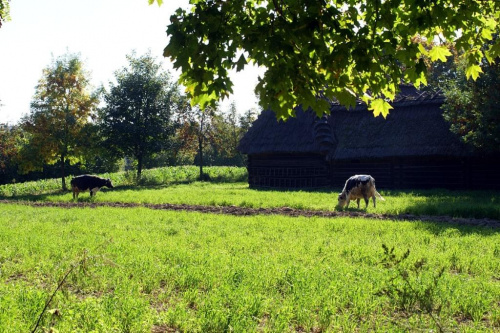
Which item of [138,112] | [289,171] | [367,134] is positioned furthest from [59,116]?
[367,134]

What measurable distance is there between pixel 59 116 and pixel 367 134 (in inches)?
846

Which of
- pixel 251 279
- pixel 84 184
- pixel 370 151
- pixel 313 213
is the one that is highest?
pixel 370 151

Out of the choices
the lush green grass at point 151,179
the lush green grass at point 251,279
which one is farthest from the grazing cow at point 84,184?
the lush green grass at point 251,279

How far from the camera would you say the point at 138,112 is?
41.4 m

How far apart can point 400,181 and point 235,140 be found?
147 ft

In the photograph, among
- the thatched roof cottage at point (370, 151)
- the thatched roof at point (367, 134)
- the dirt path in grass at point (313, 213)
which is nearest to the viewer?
the dirt path in grass at point (313, 213)

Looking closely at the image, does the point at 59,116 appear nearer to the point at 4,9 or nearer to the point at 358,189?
the point at 4,9

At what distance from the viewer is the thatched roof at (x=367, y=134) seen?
89.7 feet

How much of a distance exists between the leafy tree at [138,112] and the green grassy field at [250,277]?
2745 cm

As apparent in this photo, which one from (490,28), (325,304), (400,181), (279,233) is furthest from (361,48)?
(400,181)

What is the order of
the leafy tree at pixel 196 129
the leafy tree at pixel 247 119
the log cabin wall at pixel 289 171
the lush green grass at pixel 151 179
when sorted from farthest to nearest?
the leafy tree at pixel 247 119, the leafy tree at pixel 196 129, the lush green grass at pixel 151 179, the log cabin wall at pixel 289 171

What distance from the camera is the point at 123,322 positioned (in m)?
5.22

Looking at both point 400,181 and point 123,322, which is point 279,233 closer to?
point 123,322

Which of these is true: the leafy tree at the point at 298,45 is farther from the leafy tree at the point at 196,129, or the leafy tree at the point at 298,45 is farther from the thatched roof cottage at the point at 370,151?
the leafy tree at the point at 196,129
